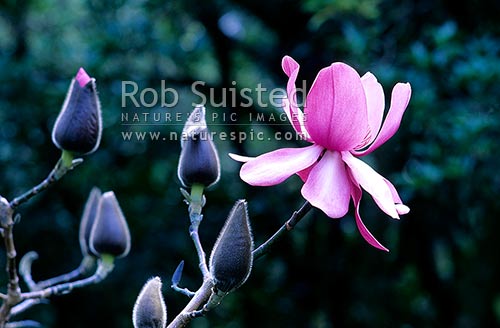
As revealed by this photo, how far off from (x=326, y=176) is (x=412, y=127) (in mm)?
1488

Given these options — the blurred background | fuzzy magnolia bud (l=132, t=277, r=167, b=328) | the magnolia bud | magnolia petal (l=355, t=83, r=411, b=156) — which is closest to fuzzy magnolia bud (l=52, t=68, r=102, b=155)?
the magnolia bud

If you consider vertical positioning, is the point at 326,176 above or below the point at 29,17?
below

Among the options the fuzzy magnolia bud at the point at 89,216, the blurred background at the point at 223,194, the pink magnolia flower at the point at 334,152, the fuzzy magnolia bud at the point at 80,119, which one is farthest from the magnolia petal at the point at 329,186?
the blurred background at the point at 223,194

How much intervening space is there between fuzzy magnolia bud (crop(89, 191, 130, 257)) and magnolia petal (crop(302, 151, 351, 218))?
45 centimetres

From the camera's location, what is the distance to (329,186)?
656 millimetres

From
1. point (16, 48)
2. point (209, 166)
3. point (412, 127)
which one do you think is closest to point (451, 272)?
point (412, 127)

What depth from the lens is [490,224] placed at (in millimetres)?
2645

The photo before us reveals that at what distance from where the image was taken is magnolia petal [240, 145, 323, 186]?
0.65 meters

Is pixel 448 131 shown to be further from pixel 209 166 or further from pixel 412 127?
pixel 209 166

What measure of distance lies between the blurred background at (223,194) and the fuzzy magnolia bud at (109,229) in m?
1.30

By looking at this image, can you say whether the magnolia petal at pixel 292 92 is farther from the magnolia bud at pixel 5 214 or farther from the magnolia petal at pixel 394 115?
the magnolia bud at pixel 5 214

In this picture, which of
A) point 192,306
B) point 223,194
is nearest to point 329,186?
point 192,306

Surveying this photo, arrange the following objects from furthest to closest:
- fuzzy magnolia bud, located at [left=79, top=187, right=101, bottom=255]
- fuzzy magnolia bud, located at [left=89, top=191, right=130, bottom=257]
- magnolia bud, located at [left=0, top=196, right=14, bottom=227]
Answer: fuzzy magnolia bud, located at [left=79, top=187, right=101, bottom=255] → fuzzy magnolia bud, located at [left=89, top=191, right=130, bottom=257] → magnolia bud, located at [left=0, top=196, right=14, bottom=227]

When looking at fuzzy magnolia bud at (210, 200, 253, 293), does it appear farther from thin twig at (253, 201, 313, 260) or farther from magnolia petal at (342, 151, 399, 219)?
magnolia petal at (342, 151, 399, 219)
